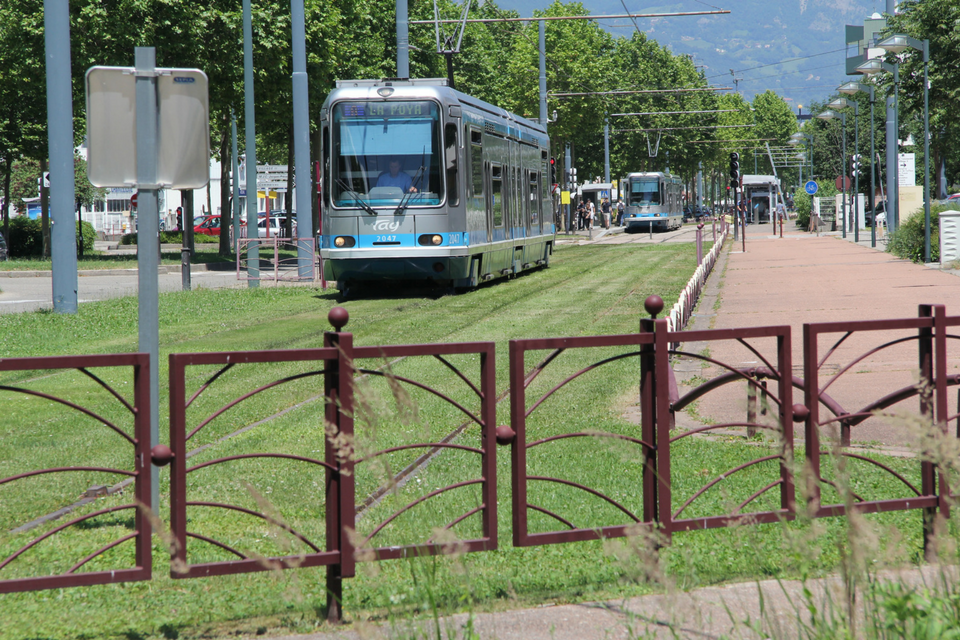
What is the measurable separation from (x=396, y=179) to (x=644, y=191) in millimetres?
46271

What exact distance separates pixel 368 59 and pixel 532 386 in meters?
34.3

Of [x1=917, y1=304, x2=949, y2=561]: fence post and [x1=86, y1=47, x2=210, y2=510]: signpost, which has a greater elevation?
[x1=86, y1=47, x2=210, y2=510]: signpost

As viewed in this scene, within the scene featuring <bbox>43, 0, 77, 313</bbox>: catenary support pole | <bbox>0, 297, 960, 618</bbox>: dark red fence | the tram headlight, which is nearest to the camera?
<bbox>0, 297, 960, 618</bbox>: dark red fence

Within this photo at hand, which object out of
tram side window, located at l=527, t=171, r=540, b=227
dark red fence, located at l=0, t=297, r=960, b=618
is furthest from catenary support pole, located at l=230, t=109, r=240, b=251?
dark red fence, located at l=0, t=297, r=960, b=618

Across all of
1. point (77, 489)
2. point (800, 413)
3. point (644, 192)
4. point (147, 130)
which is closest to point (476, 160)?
point (77, 489)

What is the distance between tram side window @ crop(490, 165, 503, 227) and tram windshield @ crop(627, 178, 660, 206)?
42.1 m

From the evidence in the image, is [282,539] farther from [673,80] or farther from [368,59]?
[673,80]

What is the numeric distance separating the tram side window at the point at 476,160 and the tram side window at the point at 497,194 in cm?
94

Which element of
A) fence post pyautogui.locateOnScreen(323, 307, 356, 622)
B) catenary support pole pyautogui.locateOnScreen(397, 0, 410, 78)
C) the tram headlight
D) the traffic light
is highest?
catenary support pole pyautogui.locateOnScreen(397, 0, 410, 78)

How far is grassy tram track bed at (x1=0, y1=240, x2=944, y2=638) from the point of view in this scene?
4.14 metres

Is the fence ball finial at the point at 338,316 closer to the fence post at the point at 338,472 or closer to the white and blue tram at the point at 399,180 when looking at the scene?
the fence post at the point at 338,472

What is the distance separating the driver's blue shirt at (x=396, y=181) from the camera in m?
18.7

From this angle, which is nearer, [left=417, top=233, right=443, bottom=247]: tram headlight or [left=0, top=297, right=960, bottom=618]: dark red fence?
[left=0, top=297, right=960, bottom=618]: dark red fence

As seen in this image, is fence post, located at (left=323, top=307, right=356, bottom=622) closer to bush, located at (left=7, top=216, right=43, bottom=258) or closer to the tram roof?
the tram roof
